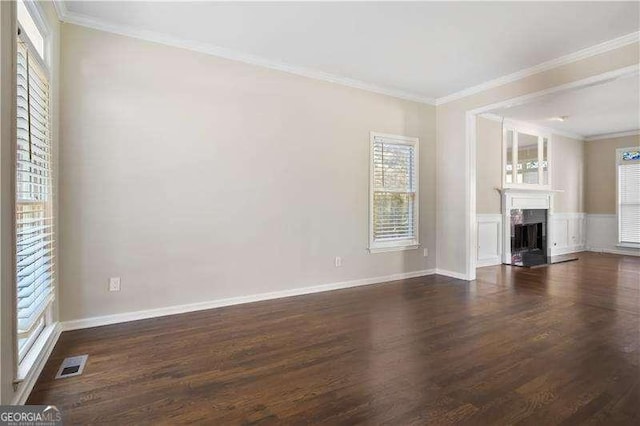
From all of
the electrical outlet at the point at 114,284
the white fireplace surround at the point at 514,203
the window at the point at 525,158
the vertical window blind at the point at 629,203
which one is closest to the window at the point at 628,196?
the vertical window blind at the point at 629,203

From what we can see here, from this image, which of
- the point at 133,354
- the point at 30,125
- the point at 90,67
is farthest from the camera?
the point at 90,67

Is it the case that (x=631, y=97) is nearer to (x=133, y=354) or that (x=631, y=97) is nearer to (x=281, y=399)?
(x=281, y=399)

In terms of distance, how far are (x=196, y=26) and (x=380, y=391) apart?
344 cm

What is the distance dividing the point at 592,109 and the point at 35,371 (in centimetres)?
802

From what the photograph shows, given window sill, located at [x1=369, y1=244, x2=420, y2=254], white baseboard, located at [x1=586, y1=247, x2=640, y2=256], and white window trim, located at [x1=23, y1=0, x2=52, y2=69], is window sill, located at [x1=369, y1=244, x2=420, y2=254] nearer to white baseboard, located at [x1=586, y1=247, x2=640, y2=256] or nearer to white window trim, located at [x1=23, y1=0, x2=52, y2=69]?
white window trim, located at [x1=23, y1=0, x2=52, y2=69]

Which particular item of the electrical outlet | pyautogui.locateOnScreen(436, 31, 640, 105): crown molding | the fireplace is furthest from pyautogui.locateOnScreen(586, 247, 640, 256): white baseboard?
the electrical outlet

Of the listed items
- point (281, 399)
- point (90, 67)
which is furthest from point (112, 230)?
point (281, 399)

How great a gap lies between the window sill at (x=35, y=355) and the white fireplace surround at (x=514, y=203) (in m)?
6.73

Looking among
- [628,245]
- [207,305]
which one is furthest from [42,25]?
[628,245]

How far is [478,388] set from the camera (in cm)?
205

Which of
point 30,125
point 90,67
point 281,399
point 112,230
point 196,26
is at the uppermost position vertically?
point 196,26

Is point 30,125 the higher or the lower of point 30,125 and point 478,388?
the higher

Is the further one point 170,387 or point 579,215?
point 579,215

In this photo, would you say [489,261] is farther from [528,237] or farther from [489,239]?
[528,237]
